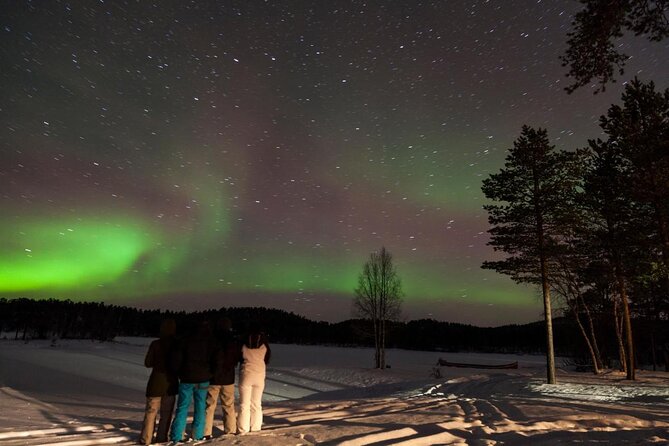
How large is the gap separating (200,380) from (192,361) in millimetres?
343

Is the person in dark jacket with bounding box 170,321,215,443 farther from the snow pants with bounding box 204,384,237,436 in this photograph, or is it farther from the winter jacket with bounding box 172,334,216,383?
the snow pants with bounding box 204,384,237,436

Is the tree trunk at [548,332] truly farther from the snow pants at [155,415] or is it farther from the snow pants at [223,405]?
the snow pants at [155,415]

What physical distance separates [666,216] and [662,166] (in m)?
2.10

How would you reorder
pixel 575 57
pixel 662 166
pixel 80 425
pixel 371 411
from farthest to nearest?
pixel 662 166 → pixel 371 411 → pixel 80 425 → pixel 575 57

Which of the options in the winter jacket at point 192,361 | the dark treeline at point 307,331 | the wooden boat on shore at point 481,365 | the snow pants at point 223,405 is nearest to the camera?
the winter jacket at point 192,361

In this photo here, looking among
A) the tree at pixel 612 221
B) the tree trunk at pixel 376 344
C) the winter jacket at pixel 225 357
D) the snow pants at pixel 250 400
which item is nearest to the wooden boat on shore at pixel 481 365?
the tree trunk at pixel 376 344

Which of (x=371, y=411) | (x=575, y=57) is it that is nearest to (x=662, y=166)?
(x=575, y=57)

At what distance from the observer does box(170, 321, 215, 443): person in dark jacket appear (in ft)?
22.4

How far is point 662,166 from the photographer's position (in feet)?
55.9

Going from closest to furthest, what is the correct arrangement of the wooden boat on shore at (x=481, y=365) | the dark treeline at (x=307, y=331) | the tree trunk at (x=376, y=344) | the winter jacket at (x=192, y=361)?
the winter jacket at (x=192, y=361) → the tree trunk at (x=376, y=344) → the wooden boat on shore at (x=481, y=365) → the dark treeline at (x=307, y=331)

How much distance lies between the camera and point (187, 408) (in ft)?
22.5

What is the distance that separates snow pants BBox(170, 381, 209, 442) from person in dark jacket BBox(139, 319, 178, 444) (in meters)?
0.15

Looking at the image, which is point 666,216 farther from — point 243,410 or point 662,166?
point 243,410

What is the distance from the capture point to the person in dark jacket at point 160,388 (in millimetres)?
6766
